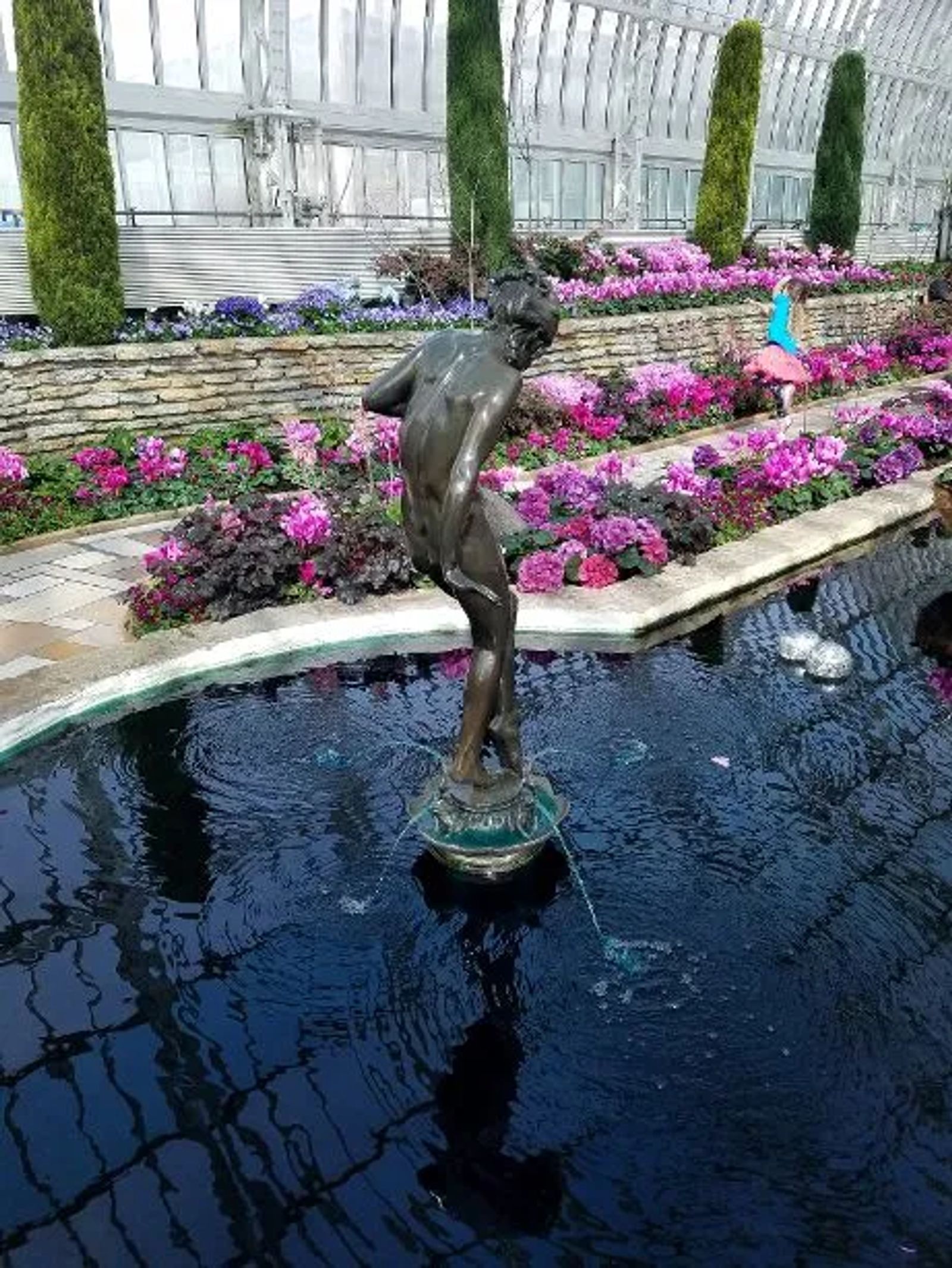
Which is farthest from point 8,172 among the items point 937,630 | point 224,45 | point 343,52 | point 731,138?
point 937,630

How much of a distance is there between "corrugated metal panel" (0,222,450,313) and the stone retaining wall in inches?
101

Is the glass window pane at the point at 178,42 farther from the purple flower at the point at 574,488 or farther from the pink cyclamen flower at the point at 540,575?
the pink cyclamen flower at the point at 540,575

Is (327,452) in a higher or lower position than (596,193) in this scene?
lower

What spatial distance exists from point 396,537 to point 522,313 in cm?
305

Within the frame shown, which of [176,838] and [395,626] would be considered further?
[395,626]

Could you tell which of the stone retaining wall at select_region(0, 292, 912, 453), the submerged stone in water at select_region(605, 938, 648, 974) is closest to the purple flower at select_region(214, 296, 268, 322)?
the stone retaining wall at select_region(0, 292, 912, 453)

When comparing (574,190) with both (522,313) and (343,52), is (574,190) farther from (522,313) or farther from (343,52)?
(522,313)

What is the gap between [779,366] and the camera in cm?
1060

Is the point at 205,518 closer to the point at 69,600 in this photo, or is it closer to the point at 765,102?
the point at 69,600

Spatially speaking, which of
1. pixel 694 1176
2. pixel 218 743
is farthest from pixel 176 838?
pixel 694 1176

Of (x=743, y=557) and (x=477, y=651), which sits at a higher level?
(x=477, y=651)

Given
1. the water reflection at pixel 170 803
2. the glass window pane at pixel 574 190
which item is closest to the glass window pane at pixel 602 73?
the glass window pane at pixel 574 190

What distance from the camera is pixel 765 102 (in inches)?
1168

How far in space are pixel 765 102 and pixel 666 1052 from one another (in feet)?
107
